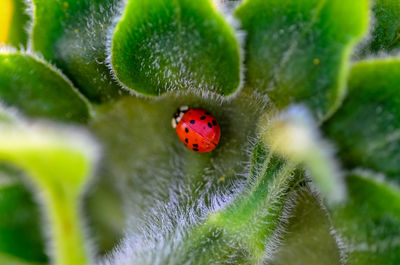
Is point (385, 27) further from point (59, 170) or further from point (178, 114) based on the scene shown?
point (59, 170)

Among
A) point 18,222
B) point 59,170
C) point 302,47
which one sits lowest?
point 59,170

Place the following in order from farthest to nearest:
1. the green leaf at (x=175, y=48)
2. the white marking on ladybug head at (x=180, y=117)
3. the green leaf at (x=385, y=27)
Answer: the white marking on ladybug head at (x=180, y=117), the green leaf at (x=385, y=27), the green leaf at (x=175, y=48)

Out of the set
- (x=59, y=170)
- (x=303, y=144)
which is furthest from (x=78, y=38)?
(x=303, y=144)

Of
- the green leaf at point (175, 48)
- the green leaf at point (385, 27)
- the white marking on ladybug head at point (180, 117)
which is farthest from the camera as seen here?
the white marking on ladybug head at point (180, 117)

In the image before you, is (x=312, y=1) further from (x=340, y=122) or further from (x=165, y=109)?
(x=165, y=109)

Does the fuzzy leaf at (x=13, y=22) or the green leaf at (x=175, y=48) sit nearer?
the green leaf at (x=175, y=48)

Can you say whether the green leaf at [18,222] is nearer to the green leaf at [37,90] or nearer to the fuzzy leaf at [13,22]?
the green leaf at [37,90]

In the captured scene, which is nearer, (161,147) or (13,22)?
(161,147)

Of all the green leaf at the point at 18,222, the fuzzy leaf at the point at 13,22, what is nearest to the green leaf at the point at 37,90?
the green leaf at the point at 18,222
